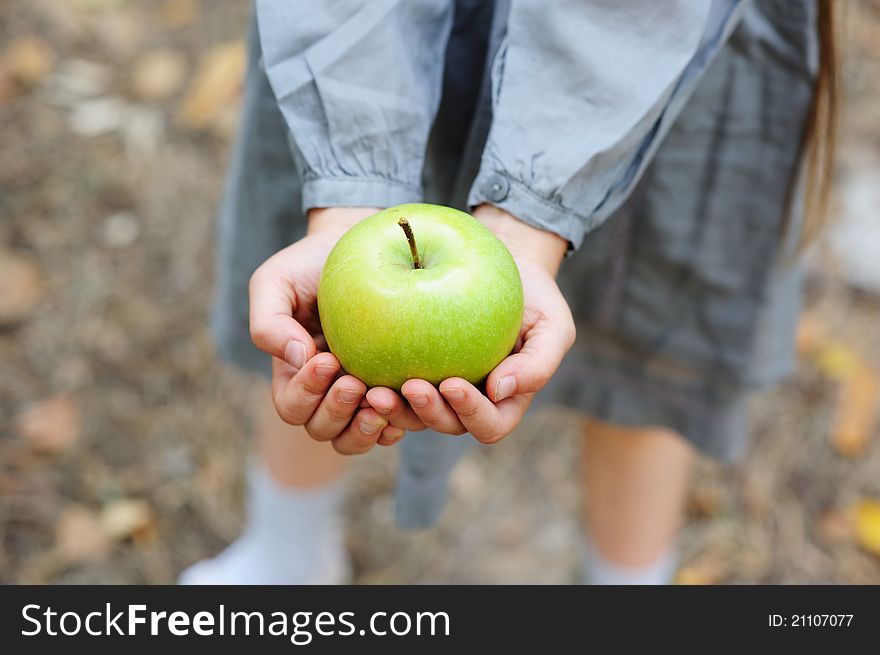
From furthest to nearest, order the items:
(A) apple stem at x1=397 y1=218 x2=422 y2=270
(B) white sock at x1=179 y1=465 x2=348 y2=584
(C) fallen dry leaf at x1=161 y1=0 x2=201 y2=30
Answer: (C) fallen dry leaf at x1=161 y1=0 x2=201 y2=30 < (B) white sock at x1=179 y1=465 x2=348 y2=584 < (A) apple stem at x1=397 y1=218 x2=422 y2=270

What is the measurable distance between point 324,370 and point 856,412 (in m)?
1.58

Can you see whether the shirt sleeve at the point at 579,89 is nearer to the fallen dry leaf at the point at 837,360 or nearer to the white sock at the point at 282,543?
the white sock at the point at 282,543

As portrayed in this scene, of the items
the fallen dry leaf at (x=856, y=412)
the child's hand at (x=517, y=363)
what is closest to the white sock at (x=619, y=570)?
the fallen dry leaf at (x=856, y=412)

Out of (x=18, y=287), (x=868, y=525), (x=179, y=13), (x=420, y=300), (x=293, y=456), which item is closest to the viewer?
(x=420, y=300)

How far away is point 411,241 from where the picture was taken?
934 mm

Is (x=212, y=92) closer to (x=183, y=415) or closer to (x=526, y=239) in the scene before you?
(x=183, y=415)

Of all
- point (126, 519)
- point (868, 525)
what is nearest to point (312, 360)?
point (126, 519)

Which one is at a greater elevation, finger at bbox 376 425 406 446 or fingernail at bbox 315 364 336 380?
fingernail at bbox 315 364 336 380

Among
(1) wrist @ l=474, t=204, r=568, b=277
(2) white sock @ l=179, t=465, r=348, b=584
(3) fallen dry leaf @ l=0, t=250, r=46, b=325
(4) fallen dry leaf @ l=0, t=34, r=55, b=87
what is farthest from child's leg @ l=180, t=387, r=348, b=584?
(4) fallen dry leaf @ l=0, t=34, r=55, b=87

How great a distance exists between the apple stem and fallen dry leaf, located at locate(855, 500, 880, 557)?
1.42m

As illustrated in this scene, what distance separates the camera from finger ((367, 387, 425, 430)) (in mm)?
941

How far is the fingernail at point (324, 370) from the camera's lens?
93 cm

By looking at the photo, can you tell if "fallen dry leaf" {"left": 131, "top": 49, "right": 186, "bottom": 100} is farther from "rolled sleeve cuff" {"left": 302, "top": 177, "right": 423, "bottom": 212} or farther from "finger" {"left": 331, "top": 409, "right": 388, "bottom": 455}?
"finger" {"left": 331, "top": 409, "right": 388, "bottom": 455}

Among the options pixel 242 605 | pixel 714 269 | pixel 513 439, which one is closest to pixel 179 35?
pixel 513 439
